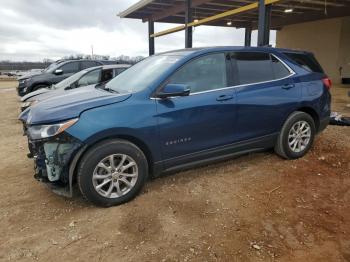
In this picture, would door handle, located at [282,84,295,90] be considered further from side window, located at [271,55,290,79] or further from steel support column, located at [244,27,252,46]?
→ steel support column, located at [244,27,252,46]

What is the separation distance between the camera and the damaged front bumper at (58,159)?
331cm

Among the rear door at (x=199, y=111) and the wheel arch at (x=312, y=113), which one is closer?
the rear door at (x=199, y=111)

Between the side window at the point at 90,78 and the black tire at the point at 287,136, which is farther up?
the side window at the point at 90,78

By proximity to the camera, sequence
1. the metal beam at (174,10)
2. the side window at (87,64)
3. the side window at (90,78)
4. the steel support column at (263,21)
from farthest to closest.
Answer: the metal beam at (174,10) → the side window at (87,64) → the steel support column at (263,21) → the side window at (90,78)

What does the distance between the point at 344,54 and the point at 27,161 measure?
17956 millimetres

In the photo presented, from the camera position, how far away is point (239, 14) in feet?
53.5

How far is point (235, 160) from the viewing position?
16.1ft

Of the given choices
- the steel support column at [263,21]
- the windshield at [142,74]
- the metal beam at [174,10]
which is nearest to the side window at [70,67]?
the metal beam at [174,10]

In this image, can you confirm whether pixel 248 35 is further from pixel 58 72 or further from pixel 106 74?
pixel 106 74

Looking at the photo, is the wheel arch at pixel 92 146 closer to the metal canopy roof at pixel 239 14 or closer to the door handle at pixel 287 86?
the door handle at pixel 287 86

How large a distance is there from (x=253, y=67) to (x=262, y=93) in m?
0.38

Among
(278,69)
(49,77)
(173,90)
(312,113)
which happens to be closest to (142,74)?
(173,90)

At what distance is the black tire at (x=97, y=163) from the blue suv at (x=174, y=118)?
0.03ft

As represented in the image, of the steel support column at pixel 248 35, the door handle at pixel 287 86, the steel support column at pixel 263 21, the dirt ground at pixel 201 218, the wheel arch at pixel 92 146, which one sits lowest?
the dirt ground at pixel 201 218
